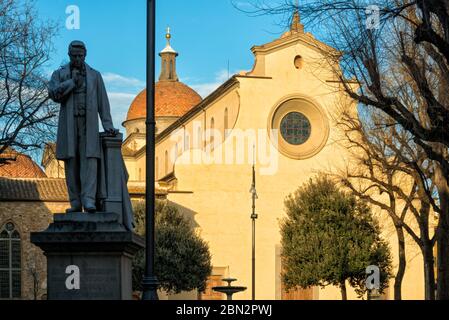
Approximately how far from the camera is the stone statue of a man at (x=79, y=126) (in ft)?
45.7

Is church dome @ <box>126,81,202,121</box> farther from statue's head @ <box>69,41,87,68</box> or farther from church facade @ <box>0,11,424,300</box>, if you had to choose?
statue's head @ <box>69,41,87,68</box>

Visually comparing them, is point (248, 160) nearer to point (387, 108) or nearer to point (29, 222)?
point (29, 222)

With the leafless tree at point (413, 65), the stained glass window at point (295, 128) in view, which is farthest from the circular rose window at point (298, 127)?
the leafless tree at point (413, 65)

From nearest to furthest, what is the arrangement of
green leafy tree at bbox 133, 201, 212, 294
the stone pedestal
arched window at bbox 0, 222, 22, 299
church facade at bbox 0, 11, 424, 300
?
the stone pedestal < green leafy tree at bbox 133, 201, 212, 294 < arched window at bbox 0, 222, 22, 299 < church facade at bbox 0, 11, 424, 300

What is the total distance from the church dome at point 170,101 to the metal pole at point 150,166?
3317 inches

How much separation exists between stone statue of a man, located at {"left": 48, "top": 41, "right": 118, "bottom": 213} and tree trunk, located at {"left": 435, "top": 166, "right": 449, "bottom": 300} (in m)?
20.8

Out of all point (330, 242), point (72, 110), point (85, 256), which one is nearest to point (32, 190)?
point (330, 242)

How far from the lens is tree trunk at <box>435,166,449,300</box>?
33.2 m

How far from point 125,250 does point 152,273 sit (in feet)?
4.15

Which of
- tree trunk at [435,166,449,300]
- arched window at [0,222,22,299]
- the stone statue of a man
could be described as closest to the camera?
the stone statue of a man

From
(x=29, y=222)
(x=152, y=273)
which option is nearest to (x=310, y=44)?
(x=29, y=222)

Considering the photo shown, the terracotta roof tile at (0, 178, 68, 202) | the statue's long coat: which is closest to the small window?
the terracotta roof tile at (0, 178, 68, 202)
